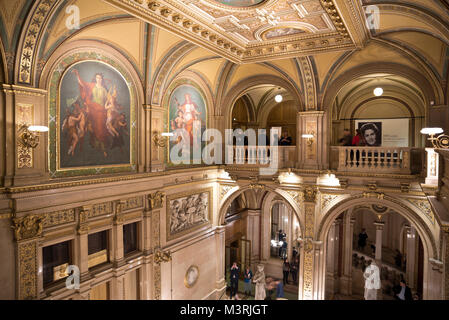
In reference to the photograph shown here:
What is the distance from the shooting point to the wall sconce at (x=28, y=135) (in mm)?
6355

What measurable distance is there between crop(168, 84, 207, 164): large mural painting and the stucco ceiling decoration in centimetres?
265

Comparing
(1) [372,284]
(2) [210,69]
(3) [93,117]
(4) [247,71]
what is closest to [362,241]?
(1) [372,284]

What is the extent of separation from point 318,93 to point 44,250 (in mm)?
9556

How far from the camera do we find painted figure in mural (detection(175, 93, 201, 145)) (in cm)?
1146

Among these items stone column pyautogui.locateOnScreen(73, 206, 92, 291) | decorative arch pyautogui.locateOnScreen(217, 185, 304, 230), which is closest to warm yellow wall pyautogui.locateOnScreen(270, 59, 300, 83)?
decorative arch pyautogui.locateOnScreen(217, 185, 304, 230)

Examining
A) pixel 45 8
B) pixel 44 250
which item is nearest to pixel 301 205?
pixel 44 250

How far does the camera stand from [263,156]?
11977 millimetres

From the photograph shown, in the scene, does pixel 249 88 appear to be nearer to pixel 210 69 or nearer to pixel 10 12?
pixel 210 69

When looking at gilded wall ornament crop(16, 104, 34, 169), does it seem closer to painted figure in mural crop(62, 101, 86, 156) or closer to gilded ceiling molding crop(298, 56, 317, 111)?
painted figure in mural crop(62, 101, 86, 156)

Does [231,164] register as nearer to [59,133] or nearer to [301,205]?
[301,205]

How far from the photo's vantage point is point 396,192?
9.88 meters

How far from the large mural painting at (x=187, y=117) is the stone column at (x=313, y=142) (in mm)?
3881

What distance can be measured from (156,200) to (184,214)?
72.7 inches

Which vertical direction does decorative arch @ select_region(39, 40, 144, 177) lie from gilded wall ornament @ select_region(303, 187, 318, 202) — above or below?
above
